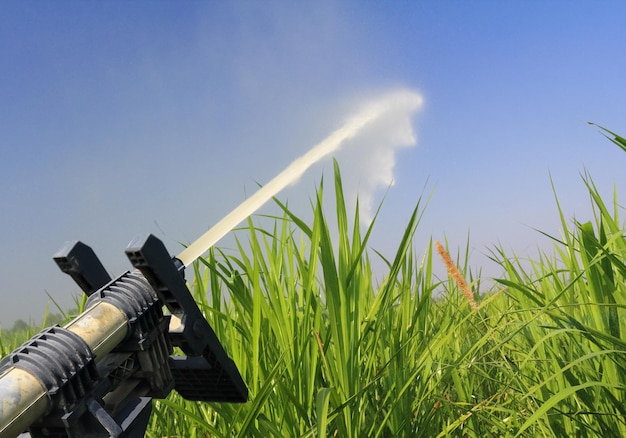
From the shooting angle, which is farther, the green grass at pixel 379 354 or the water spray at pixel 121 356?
the green grass at pixel 379 354

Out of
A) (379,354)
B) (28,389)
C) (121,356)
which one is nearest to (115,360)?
(121,356)

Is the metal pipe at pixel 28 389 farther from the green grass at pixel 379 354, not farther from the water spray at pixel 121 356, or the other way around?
the green grass at pixel 379 354

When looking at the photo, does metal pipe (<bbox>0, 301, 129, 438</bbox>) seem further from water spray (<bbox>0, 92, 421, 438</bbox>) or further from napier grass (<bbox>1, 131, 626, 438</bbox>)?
napier grass (<bbox>1, 131, 626, 438</bbox>)

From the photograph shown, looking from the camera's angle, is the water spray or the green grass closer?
the water spray

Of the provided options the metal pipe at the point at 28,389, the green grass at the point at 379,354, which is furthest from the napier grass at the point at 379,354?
the metal pipe at the point at 28,389

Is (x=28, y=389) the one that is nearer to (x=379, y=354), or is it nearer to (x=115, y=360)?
(x=115, y=360)

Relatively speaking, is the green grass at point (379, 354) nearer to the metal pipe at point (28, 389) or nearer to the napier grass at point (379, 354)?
the napier grass at point (379, 354)

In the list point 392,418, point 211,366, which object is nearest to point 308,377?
point 392,418

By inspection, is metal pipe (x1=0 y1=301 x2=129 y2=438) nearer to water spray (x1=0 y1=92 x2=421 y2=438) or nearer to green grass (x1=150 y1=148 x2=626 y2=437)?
water spray (x1=0 y1=92 x2=421 y2=438)

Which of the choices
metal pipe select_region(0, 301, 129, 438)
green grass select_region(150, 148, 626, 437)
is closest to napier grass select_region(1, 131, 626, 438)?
green grass select_region(150, 148, 626, 437)

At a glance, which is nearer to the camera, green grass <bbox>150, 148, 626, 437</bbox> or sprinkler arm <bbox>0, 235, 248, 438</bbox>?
sprinkler arm <bbox>0, 235, 248, 438</bbox>

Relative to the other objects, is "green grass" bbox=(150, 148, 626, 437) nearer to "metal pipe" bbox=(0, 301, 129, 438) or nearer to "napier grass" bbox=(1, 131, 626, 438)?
"napier grass" bbox=(1, 131, 626, 438)

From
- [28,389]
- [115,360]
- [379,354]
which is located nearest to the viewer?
[28,389]

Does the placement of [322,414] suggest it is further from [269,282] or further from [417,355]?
[417,355]
